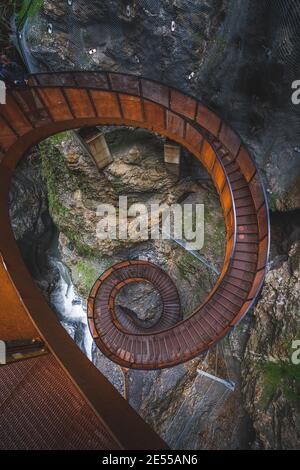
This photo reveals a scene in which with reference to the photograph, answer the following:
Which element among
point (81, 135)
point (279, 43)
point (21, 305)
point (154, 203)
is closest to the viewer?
point (21, 305)

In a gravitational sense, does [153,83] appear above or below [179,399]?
above

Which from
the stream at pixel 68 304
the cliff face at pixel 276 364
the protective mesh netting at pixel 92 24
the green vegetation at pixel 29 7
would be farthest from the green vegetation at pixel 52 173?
the cliff face at pixel 276 364

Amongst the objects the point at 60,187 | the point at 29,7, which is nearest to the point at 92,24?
the point at 29,7

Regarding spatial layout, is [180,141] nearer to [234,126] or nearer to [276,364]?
[234,126]

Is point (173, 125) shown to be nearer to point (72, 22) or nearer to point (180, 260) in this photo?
point (72, 22)

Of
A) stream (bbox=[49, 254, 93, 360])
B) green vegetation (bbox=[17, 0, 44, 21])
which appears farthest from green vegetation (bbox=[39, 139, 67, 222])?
green vegetation (bbox=[17, 0, 44, 21])

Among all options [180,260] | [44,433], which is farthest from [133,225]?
[44,433]
